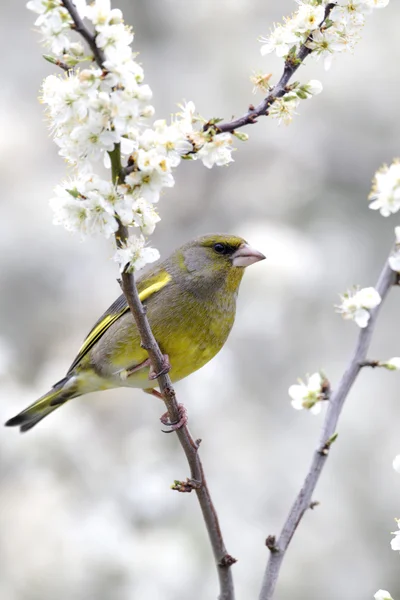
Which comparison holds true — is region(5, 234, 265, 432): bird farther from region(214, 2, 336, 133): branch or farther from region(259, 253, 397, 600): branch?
region(214, 2, 336, 133): branch

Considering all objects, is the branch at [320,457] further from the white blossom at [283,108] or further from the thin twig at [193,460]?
the white blossom at [283,108]

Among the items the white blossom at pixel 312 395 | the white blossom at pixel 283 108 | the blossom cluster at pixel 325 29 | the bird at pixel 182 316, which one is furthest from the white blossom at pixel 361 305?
the bird at pixel 182 316

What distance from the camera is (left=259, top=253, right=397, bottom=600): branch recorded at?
208 centimetres

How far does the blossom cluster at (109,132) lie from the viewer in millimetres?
1650

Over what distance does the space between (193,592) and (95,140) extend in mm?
3753

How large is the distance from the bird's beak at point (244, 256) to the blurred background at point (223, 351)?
6.09 ft

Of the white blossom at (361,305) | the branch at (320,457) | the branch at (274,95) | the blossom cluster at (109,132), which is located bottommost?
the branch at (320,457)

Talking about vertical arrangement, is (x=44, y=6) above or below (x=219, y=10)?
below

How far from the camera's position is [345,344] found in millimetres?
6781

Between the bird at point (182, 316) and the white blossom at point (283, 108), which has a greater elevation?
the bird at point (182, 316)

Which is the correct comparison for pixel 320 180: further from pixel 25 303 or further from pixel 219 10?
pixel 25 303

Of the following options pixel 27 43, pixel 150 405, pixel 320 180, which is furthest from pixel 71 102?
pixel 27 43

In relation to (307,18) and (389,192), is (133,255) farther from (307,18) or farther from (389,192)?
(307,18)

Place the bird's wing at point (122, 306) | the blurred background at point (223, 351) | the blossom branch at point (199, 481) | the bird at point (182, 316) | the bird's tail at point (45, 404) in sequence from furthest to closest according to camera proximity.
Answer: the blurred background at point (223, 351)
the bird's tail at point (45, 404)
the bird's wing at point (122, 306)
the bird at point (182, 316)
the blossom branch at point (199, 481)
